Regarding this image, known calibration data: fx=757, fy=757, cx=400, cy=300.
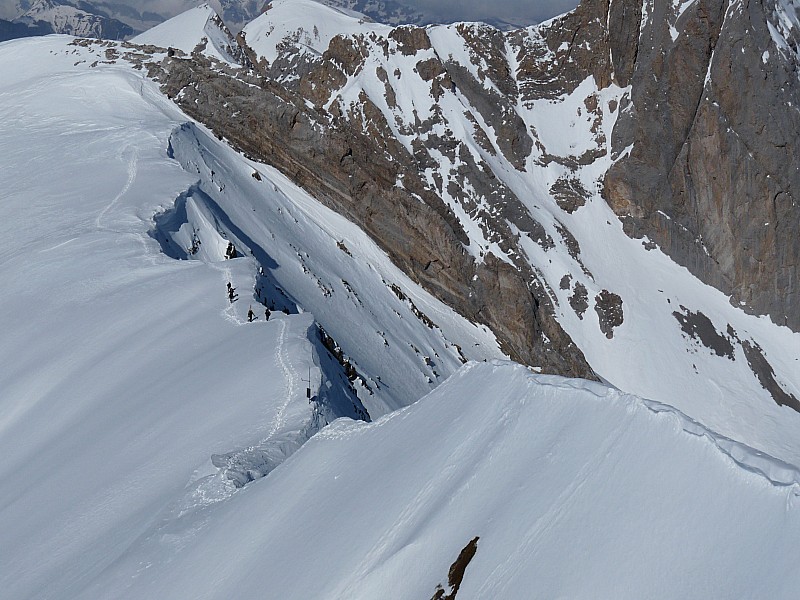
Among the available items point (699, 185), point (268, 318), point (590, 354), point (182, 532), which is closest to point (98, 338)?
point (268, 318)

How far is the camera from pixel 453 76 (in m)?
64.1

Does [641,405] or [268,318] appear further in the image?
[268,318]

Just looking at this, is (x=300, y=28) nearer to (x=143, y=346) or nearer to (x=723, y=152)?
(x=723, y=152)

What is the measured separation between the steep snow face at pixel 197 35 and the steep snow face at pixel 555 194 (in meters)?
7.52

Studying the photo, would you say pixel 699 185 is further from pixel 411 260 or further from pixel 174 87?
pixel 174 87

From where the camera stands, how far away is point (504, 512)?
6.75m

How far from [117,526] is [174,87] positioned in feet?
134

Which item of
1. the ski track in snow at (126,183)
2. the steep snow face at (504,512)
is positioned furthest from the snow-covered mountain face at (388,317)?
the ski track in snow at (126,183)

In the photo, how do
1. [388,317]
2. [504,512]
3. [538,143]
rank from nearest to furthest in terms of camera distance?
1. [504,512]
2. [388,317]
3. [538,143]

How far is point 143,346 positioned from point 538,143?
178 feet

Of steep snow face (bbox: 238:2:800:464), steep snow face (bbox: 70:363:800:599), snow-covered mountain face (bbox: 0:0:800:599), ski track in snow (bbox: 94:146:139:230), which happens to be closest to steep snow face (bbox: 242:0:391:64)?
steep snow face (bbox: 238:2:800:464)

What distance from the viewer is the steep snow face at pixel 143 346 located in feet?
34.9

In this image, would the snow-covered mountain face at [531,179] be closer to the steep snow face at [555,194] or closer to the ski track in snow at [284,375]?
the steep snow face at [555,194]

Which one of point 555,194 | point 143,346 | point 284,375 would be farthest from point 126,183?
point 555,194
